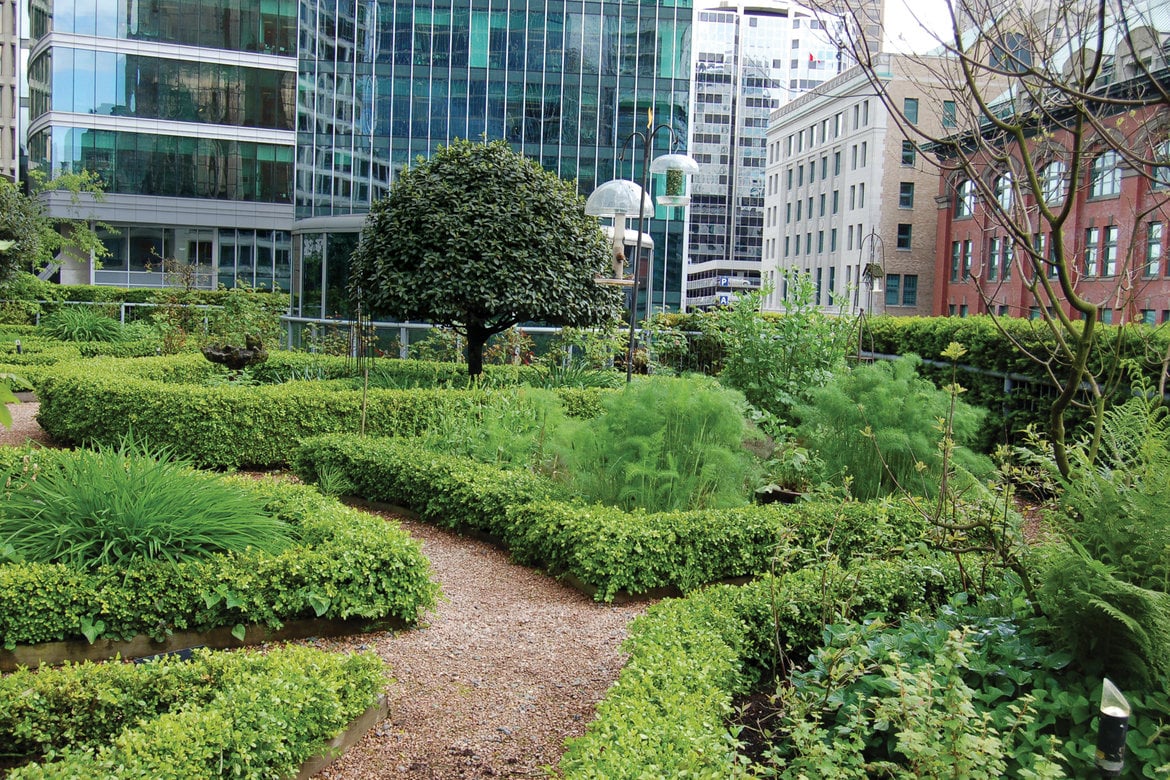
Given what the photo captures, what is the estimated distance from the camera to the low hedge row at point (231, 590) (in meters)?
4.32

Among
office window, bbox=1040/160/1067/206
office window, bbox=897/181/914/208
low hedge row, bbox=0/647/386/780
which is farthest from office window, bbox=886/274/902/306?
low hedge row, bbox=0/647/386/780

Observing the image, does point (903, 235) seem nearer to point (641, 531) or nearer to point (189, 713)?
point (641, 531)

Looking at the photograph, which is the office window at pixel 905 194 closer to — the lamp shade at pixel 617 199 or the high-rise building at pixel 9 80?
the lamp shade at pixel 617 199

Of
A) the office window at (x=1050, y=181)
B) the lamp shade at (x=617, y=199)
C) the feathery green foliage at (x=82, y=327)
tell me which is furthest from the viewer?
the feathery green foliage at (x=82, y=327)

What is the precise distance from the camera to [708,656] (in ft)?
12.8

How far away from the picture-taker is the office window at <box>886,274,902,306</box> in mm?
60025

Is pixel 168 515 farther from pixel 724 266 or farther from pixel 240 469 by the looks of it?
pixel 724 266

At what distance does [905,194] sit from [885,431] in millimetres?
58386

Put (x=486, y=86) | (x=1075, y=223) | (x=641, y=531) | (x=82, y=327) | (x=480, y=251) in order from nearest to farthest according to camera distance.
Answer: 1. (x=641, y=531)
2. (x=480, y=251)
3. (x=82, y=327)
4. (x=486, y=86)
5. (x=1075, y=223)

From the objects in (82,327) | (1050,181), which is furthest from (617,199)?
(82,327)

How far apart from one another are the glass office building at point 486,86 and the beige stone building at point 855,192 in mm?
22405

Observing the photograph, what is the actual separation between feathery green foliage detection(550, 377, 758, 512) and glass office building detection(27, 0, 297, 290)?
1242 inches

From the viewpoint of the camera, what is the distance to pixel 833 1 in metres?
3.62

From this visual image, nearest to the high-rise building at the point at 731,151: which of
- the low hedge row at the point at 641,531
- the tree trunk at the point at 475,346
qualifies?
the tree trunk at the point at 475,346
